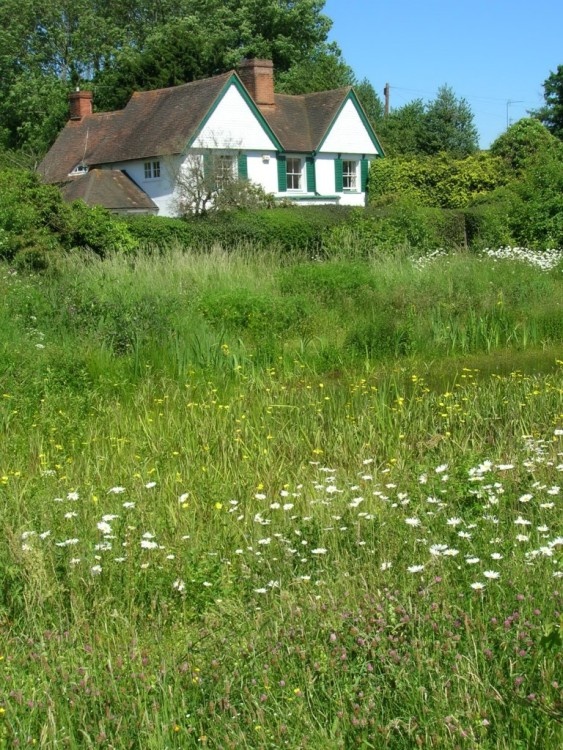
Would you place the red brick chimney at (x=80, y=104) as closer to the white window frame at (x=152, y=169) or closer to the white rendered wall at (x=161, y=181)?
the white rendered wall at (x=161, y=181)

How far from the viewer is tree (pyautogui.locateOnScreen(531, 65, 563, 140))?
50.2 m

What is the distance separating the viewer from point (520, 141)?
3662 centimetres

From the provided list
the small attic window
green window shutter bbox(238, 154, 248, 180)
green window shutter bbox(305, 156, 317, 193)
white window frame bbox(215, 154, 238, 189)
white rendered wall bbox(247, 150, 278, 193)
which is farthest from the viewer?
green window shutter bbox(305, 156, 317, 193)

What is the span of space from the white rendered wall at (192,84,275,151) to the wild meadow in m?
24.5

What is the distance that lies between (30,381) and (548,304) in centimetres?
804

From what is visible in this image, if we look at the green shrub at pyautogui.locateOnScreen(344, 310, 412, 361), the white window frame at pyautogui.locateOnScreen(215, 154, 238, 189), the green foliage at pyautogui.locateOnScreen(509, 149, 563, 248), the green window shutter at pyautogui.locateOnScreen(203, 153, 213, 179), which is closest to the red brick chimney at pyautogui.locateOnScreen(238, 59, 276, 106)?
the white window frame at pyautogui.locateOnScreen(215, 154, 238, 189)

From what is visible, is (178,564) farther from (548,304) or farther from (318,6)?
(318,6)

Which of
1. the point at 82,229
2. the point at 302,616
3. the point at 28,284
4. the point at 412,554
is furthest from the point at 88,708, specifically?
the point at 82,229

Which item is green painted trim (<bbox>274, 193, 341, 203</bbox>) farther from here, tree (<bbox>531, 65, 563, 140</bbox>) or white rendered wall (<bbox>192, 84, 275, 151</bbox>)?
tree (<bbox>531, 65, 563, 140</bbox>)

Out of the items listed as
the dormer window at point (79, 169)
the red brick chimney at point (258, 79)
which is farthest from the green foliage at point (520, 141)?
the dormer window at point (79, 169)

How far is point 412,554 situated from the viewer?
4465 mm

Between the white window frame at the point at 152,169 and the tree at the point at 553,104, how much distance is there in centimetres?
2437

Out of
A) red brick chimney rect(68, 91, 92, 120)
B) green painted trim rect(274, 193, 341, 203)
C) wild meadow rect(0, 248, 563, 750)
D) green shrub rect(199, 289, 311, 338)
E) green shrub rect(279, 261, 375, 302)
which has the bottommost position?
wild meadow rect(0, 248, 563, 750)

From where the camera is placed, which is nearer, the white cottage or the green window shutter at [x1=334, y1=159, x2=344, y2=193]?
the white cottage
